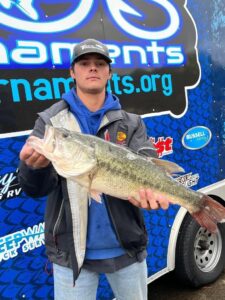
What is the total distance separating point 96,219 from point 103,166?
39cm

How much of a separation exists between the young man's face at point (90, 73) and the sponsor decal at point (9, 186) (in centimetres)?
66

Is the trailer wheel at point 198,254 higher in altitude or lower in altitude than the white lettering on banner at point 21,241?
lower

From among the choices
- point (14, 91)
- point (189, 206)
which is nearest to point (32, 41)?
point (14, 91)

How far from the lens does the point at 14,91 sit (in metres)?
2.32

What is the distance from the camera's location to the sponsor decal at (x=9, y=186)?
2.28 m

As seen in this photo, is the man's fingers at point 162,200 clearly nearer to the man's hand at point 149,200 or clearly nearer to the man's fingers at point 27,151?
the man's hand at point 149,200

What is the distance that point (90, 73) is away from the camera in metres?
2.16

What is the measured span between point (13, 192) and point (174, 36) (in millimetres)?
2012

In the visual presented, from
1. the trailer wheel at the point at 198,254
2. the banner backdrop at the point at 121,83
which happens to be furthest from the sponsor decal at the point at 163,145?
the trailer wheel at the point at 198,254

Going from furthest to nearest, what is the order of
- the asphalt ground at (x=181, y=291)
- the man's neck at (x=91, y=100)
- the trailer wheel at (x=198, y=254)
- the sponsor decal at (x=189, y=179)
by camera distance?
1. the asphalt ground at (x=181, y=291)
2. the trailer wheel at (x=198, y=254)
3. the sponsor decal at (x=189, y=179)
4. the man's neck at (x=91, y=100)

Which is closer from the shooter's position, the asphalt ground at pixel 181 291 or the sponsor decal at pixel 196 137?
the sponsor decal at pixel 196 137

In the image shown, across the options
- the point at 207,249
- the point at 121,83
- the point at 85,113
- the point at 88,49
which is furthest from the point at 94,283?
the point at 207,249

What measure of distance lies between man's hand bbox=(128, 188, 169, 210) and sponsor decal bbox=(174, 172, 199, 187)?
1.45 meters

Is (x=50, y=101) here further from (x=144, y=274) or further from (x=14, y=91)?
(x=144, y=274)
